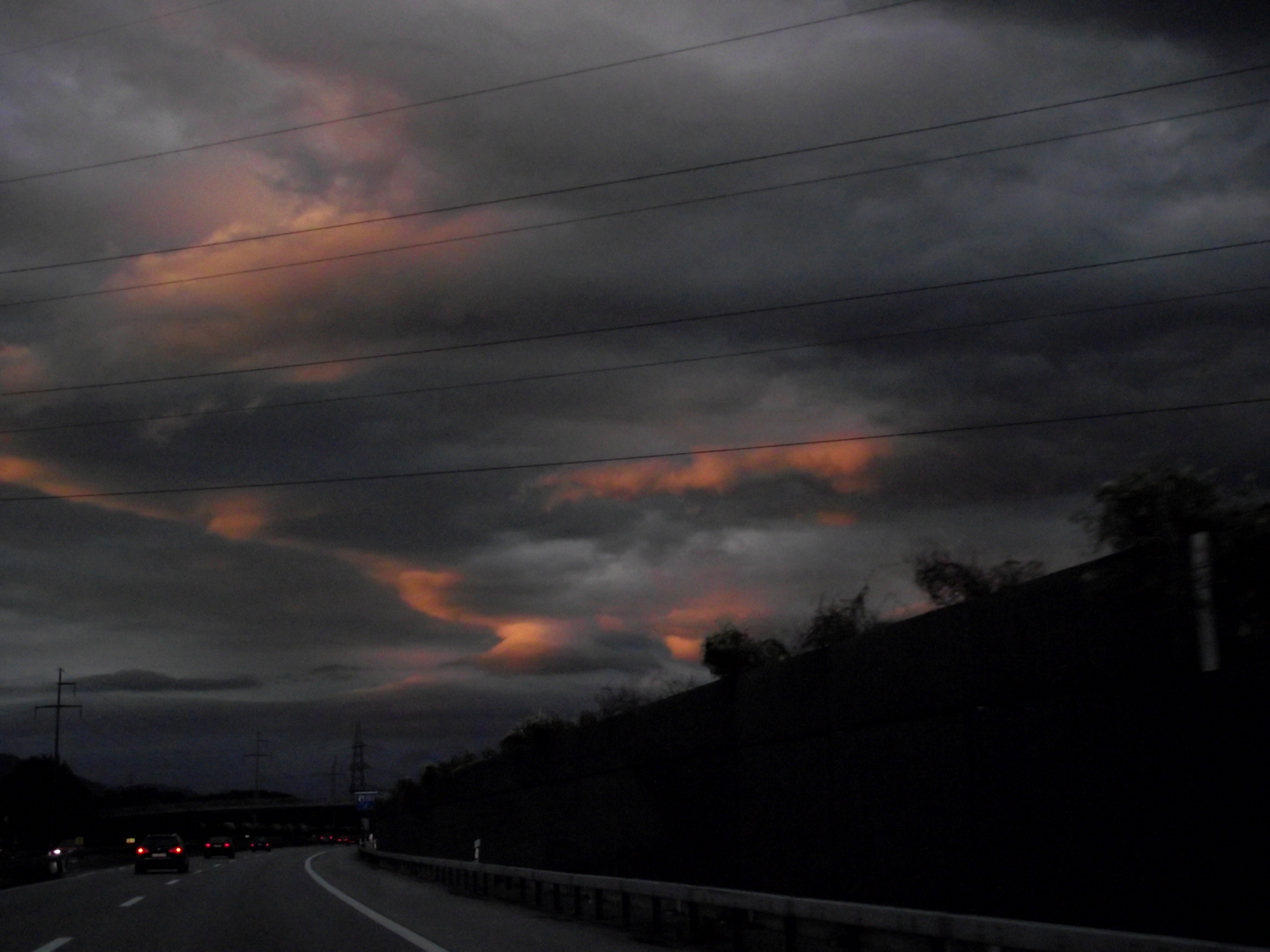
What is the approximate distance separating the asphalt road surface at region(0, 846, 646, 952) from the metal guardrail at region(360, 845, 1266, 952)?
0.81m

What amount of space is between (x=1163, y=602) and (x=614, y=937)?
33.1 feet

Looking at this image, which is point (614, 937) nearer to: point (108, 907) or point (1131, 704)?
point (1131, 704)

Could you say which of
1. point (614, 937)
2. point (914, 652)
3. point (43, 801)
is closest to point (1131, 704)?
point (914, 652)

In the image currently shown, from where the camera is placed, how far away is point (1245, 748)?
1077 cm

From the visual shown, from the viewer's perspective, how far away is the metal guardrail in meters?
10.0

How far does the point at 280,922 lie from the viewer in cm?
2134

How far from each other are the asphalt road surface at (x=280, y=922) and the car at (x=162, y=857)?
1324 centimetres

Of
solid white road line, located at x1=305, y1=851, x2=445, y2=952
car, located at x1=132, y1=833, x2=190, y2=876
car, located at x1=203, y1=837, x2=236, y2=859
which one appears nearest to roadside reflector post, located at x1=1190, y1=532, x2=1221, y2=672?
solid white road line, located at x1=305, y1=851, x2=445, y2=952

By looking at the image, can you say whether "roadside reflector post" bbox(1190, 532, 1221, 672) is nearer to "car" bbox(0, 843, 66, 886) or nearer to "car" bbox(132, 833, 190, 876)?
"car" bbox(0, 843, 66, 886)

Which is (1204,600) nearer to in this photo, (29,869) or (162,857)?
(29,869)

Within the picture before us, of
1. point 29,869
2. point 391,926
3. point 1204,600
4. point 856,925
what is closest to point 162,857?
point 29,869

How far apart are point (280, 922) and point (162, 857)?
30.4 metres

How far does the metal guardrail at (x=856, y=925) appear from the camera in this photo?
32.9 feet

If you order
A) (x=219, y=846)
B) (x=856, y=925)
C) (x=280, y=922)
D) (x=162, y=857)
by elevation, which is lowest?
(x=219, y=846)
